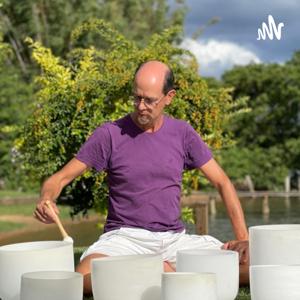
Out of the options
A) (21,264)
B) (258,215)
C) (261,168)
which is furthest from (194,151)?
(261,168)

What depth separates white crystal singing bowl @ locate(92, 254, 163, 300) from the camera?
8.08 ft

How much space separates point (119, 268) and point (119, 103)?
5972 millimetres

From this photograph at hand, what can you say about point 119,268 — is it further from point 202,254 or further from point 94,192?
point 94,192

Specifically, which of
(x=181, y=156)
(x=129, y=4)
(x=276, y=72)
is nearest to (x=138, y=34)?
(x=129, y=4)

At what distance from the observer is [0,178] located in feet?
95.1

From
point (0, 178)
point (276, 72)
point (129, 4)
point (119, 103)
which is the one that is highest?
point (129, 4)

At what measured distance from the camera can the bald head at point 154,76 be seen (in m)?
3.51

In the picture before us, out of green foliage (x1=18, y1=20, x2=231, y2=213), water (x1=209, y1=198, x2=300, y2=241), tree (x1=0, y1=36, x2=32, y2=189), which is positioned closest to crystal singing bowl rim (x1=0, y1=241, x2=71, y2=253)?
green foliage (x1=18, y1=20, x2=231, y2=213)

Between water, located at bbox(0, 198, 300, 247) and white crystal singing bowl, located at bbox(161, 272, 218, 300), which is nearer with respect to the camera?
white crystal singing bowl, located at bbox(161, 272, 218, 300)

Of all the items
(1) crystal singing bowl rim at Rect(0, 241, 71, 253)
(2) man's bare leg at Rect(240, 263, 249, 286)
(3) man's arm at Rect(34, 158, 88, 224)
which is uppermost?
(3) man's arm at Rect(34, 158, 88, 224)

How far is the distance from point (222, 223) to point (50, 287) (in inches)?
677

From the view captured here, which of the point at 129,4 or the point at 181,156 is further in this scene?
the point at 129,4

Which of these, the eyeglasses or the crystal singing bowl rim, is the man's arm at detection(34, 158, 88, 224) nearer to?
the crystal singing bowl rim

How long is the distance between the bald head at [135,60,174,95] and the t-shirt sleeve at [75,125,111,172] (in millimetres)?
405
